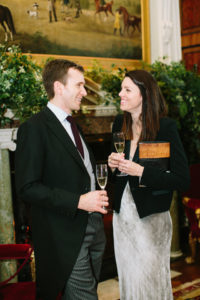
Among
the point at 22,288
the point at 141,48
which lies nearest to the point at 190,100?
the point at 141,48

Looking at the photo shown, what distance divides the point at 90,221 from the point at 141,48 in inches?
149

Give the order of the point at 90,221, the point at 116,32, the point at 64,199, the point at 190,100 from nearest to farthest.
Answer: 1. the point at 64,199
2. the point at 90,221
3. the point at 190,100
4. the point at 116,32

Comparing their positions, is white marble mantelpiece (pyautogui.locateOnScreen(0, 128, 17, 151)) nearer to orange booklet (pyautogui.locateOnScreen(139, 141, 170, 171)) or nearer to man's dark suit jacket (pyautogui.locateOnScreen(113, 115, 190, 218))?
man's dark suit jacket (pyautogui.locateOnScreen(113, 115, 190, 218))

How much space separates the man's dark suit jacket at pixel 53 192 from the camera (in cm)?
191

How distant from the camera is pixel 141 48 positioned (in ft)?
17.6

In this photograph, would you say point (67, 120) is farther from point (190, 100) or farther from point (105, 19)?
point (105, 19)

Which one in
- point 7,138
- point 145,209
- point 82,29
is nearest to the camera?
point 145,209

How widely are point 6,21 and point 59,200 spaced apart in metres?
2.82

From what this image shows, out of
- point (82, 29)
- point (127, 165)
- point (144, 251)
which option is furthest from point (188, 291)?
point (82, 29)

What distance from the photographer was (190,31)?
7.52 meters

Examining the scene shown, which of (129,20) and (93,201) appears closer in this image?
(93,201)

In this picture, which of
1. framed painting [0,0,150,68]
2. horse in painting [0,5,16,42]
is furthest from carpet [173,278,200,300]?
horse in painting [0,5,16,42]

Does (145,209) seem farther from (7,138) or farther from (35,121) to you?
(7,138)

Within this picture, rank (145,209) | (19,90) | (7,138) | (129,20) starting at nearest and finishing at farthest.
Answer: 1. (145,209)
2. (19,90)
3. (7,138)
4. (129,20)
